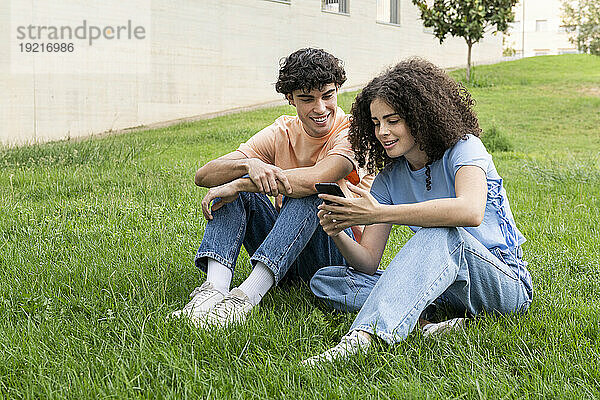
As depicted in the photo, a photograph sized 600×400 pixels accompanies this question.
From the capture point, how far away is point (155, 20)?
16.2 m

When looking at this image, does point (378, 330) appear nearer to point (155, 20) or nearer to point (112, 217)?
point (112, 217)

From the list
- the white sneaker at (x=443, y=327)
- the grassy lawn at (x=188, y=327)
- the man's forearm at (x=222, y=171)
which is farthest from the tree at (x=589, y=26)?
the white sneaker at (x=443, y=327)

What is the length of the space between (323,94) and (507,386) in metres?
1.69

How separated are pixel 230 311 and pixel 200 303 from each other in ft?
0.49

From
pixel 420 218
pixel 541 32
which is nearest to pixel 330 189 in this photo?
pixel 420 218

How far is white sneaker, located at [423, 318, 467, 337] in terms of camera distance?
2.73 meters

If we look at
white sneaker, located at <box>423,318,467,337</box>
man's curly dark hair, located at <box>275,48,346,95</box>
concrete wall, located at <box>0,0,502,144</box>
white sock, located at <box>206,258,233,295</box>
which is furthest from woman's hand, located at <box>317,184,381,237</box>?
concrete wall, located at <box>0,0,502,144</box>

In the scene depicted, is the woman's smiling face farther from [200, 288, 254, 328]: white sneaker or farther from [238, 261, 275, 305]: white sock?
[200, 288, 254, 328]: white sneaker

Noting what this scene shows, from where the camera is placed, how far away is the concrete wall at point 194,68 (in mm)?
13977

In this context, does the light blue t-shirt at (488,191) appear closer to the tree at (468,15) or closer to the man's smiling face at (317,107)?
the man's smiling face at (317,107)

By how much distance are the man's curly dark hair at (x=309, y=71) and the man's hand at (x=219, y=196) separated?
59 centimetres

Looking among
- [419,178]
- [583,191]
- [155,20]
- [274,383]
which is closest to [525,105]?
[155,20]

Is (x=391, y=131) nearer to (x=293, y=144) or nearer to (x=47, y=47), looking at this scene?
(x=293, y=144)

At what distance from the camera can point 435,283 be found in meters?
2.55
